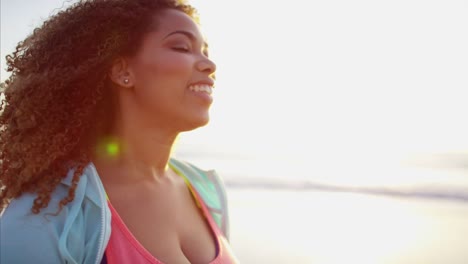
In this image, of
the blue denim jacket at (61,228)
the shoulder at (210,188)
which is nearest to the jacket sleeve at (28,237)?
the blue denim jacket at (61,228)

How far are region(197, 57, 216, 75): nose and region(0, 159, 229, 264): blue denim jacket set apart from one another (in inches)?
30.8

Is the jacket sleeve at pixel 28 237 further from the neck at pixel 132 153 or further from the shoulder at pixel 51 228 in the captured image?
the neck at pixel 132 153

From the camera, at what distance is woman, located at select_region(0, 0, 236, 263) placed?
226cm

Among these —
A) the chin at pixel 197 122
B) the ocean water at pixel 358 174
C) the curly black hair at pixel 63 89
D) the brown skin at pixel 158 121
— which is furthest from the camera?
the ocean water at pixel 358 174

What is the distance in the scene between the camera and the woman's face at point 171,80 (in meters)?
2.59

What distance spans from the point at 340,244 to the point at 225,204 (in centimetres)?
308

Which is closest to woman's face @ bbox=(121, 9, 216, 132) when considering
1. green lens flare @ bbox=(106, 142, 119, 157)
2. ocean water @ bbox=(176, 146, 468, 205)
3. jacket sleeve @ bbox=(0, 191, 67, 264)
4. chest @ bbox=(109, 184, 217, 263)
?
green lens flare @ bbox=(106, 142, 119, 157)

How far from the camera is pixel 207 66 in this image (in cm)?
270

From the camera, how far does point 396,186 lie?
406 inches

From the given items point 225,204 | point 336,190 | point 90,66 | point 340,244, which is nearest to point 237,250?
point 340,244

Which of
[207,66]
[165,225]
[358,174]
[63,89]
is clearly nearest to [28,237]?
[165,225]

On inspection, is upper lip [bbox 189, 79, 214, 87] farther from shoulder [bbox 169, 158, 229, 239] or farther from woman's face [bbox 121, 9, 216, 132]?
shoulder [bbox 169, 158, 229, 239]

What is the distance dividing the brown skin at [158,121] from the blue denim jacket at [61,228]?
0.28 metres

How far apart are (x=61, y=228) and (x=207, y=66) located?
3.77ft
